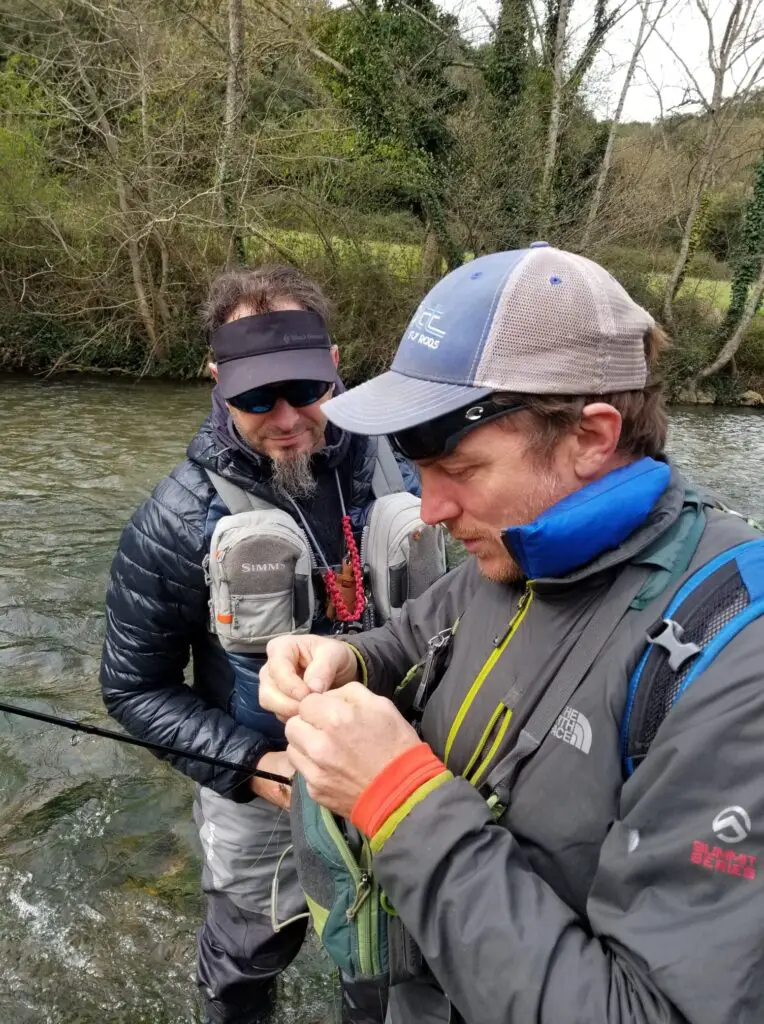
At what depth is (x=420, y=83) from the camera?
1917 cm

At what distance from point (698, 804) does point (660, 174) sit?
23390 mm

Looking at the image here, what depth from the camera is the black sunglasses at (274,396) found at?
95.0 inches

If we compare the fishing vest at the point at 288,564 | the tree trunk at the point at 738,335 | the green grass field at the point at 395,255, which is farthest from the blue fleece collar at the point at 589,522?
the tree trunk at the point at 738,335

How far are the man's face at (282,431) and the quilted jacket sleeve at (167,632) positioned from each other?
230mm

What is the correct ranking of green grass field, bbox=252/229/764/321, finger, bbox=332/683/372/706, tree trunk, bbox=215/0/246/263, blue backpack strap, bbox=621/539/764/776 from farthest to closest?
green grass field, bbox=252/229/764/321 → tree trunk, bbox=215/0/246/263 → finger, bbox=332/683/372/706 → blue backpack strap, bbox=621/539/764/776

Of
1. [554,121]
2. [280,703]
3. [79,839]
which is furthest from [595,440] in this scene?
[554,121]

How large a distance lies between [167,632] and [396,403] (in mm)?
1379

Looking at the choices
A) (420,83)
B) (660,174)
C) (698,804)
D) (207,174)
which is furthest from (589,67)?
(698,804)

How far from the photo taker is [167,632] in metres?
2.38

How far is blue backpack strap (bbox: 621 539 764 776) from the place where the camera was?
105cm

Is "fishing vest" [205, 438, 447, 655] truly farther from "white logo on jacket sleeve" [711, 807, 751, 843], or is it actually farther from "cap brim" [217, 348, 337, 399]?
"white logo on jacket sleeve" [711, 807, 751, 843]

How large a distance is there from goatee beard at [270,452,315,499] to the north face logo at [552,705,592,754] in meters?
1.44

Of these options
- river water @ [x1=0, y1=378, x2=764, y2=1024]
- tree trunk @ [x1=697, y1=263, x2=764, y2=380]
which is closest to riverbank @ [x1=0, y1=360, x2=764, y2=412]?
tree trunk @ [x1=697, y1=263, x2=764, y2=380]

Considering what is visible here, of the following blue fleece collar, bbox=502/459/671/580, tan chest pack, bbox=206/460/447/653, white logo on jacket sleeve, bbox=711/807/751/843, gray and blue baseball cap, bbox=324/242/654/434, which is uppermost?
gray and blue baseball cap, bbox=324/242/654/434
